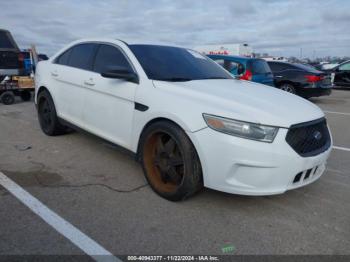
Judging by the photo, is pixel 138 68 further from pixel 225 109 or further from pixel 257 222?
pixel 257 222

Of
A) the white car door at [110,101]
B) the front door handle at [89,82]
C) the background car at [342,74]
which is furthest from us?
the background car at [342,74]

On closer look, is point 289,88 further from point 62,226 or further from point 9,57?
point 62,226

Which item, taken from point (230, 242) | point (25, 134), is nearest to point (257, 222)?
point (230, 242)

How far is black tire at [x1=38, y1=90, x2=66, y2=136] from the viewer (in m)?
5.61

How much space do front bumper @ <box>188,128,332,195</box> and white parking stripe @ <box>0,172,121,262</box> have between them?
3.76ft

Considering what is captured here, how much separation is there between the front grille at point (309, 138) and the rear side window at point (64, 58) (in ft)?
12.3

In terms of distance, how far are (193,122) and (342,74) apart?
15512 mm

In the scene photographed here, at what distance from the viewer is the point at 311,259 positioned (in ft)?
8.73

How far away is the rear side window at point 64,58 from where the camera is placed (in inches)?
211

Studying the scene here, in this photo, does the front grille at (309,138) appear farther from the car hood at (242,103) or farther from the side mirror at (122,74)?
the side mirror at (122,74)

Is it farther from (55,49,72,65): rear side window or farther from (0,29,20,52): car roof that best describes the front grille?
(0,29,20,52): car roof

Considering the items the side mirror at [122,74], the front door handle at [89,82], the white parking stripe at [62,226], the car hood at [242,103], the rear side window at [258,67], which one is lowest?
the white parking stripe at [62,226]

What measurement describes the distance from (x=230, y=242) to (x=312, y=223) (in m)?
0.90

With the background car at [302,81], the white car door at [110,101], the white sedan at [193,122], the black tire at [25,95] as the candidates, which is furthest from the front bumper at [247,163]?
the background car at [302,81]
